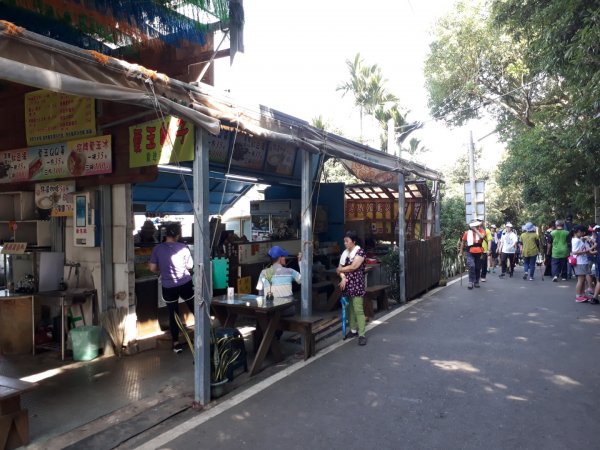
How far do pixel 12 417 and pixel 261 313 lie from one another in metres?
2.72

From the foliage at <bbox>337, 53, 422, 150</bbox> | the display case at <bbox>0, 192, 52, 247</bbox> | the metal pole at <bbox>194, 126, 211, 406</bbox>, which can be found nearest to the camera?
the metal pole at <bbox>194, 126, 211, 406</bbox>

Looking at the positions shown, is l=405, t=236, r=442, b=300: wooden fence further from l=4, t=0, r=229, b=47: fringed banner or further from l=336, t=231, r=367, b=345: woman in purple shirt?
l=4, t=0, r=229, b=47: fringed banner

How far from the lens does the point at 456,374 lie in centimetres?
528

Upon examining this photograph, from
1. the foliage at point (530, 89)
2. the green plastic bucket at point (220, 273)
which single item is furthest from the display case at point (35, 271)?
the foliage at point (530, 89)

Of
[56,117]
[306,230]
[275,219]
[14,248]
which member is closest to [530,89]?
[275,219]

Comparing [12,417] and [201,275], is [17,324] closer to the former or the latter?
[12,417]

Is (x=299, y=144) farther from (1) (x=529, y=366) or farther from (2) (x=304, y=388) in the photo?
(1) (x=529, y=366)

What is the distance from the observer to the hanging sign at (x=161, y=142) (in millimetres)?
4672

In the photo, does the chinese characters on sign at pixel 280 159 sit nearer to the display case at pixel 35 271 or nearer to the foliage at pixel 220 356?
the display case at pixel 35 271

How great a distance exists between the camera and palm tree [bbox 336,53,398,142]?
27.8 metres

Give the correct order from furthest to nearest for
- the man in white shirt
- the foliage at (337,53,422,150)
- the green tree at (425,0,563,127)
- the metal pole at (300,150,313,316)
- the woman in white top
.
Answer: the foliage at (337,53,422,150) < the green tree at (425,0,563,127) < the man in white shirt < the woman in white top < the metal pole at (300,150,313,316)

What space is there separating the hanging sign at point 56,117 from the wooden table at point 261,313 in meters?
3.08

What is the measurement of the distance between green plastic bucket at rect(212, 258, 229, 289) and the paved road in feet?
9.06

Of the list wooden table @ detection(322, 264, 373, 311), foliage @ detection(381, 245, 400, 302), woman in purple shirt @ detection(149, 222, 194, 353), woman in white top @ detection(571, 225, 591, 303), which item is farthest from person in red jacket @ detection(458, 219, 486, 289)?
woman in purple shirt @ detection(149, 222, 194, 353)
